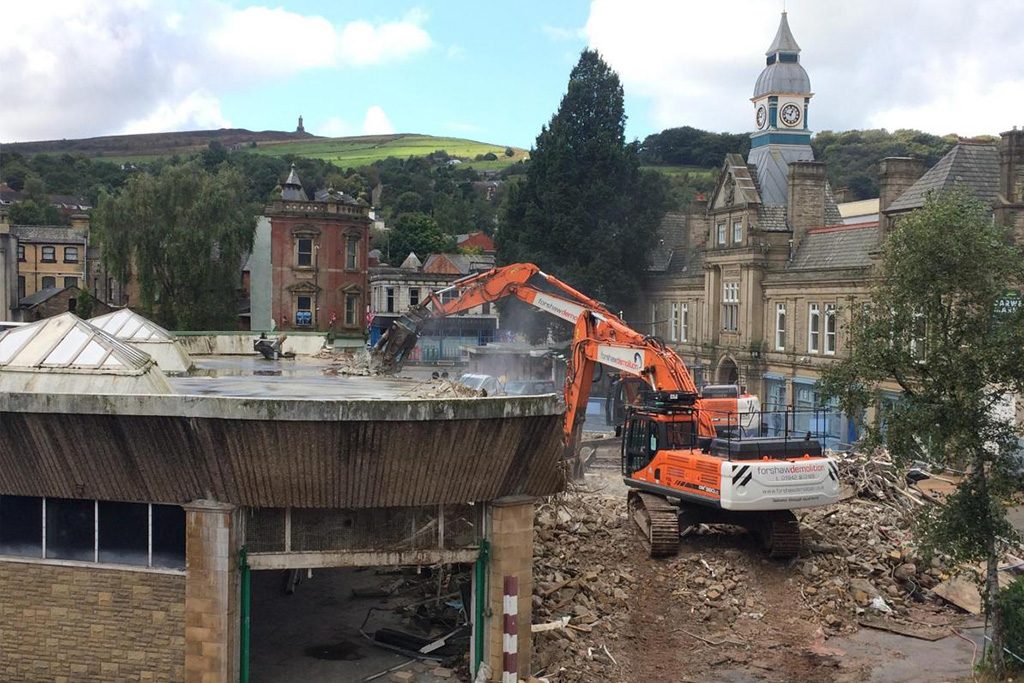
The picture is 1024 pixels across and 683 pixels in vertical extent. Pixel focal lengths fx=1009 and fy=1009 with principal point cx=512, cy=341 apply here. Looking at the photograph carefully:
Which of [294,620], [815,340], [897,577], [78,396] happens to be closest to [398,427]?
[78,396]

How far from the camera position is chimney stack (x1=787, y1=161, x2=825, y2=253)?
4891 cm

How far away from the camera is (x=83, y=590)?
17.2m

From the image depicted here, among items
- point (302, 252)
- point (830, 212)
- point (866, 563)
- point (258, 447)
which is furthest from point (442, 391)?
point (302, 252)

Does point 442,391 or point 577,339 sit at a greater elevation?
point 577,339

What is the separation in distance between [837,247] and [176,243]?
33.8 m

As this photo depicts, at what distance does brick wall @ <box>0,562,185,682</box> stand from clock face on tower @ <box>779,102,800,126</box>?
48.2 m

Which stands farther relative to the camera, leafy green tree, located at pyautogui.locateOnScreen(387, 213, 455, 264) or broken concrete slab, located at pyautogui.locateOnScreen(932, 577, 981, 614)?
leafy green tree, located at pyautogui.locateOnScreen(387, 213, 455, 264)

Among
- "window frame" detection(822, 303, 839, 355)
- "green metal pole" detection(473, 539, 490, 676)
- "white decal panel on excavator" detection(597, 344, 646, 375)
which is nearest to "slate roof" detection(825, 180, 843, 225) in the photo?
"window frame" detection(822, 303, 839, 355)

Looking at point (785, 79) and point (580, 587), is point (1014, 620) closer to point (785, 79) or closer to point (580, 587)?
point (580, 587)

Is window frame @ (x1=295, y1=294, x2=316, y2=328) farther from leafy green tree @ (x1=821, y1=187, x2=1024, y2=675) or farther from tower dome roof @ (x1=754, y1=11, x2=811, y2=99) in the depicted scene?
leafy green tree @ (x1=821, y1=187, x2=1024, y2=675)

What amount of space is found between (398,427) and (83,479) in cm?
542

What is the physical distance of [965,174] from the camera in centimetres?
3850

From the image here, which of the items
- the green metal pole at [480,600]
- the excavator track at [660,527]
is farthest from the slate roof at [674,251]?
the green metal pole at [480,600]

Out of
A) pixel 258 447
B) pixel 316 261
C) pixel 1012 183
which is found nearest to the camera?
pixel 258 447
